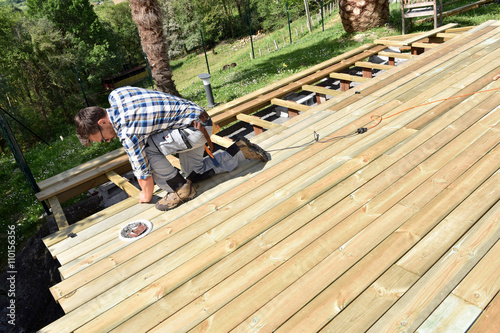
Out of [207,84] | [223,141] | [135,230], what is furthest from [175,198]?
[207,84]

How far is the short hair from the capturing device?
11.3 feet

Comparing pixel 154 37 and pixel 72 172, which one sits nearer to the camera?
pixel 72 172

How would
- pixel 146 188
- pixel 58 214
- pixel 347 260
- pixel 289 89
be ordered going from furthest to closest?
pixel 289 89 → pixel 58 214 → pixel 146 188 → pixel 347 260

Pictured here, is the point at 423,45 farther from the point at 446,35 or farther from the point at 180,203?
the point at 180,203

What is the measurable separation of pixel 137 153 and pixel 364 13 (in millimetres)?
12701

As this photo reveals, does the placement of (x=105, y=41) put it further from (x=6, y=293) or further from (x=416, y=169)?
(x=416, y=169)

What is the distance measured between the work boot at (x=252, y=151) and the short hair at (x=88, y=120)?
5.50 ft

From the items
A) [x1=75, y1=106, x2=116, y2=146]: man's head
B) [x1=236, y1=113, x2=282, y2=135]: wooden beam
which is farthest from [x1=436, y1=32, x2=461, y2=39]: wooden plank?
[x1=75, y1=106, x2=116, y2=146]: man's head

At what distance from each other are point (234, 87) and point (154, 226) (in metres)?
9.68

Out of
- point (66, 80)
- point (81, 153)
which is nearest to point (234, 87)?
point (81, 153)

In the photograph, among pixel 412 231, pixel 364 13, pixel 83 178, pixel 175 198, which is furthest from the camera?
pixel 364 13

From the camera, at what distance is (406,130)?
454 centimetres

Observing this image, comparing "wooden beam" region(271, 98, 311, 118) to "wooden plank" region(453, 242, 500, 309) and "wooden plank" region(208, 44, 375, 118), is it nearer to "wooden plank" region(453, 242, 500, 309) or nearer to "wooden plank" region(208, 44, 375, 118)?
"wooden plank" region(208, 44, 375, 118)

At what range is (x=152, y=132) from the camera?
143 inches
